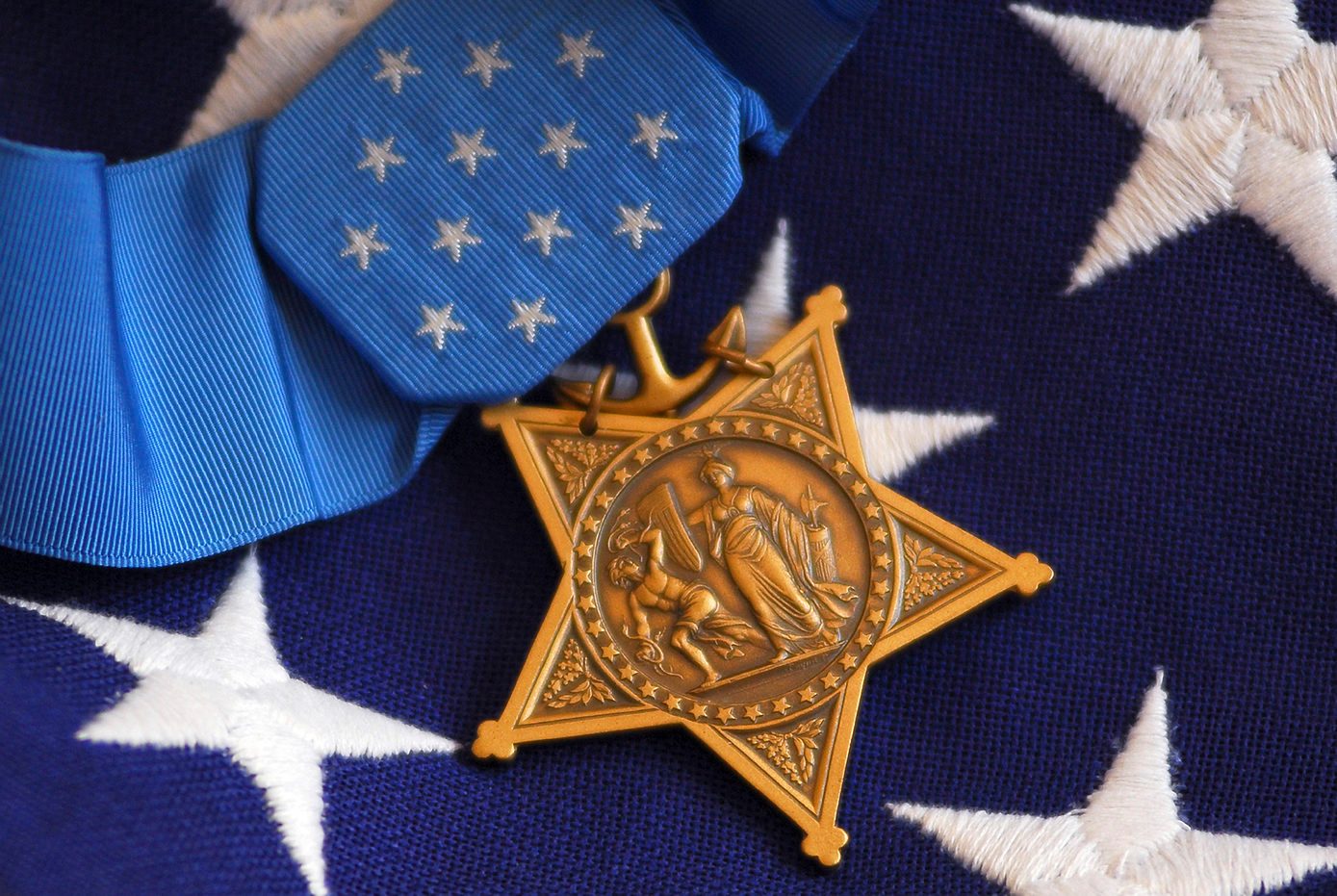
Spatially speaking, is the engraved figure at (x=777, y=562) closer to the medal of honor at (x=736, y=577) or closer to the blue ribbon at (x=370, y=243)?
the medal of honor at (x=736, y=577)

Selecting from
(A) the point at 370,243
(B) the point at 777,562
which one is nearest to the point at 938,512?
(B) the point at 777,562

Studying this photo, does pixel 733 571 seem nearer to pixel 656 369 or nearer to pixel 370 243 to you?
pixel 656 369

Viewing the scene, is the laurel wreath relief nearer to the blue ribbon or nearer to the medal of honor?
the medal of honor

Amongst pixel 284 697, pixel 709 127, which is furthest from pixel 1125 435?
pixel 284 697

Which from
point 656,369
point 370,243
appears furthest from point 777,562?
point 370,243

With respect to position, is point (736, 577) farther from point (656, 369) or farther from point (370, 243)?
point (370, 243)

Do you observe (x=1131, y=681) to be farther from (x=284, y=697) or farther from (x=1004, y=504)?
(x=284, y=697)

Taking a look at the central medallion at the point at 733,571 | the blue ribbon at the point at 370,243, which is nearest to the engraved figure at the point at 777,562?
the central medallion at the point at 733,571
